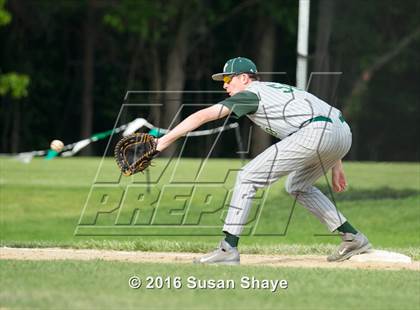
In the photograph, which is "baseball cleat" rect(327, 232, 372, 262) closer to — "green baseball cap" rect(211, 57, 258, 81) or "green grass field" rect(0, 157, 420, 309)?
"green grass field" rect(0, 157, 420, 309)

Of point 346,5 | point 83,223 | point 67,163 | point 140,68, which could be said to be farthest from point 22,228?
point 140,68

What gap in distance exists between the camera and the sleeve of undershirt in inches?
351

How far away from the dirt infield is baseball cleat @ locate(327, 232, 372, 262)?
Result: 0.10m

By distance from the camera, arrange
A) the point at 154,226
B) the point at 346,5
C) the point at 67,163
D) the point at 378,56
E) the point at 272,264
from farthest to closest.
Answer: the point at 67,163 → the point at 378,56 → the point at 346,5 → the point at 154,226 → the point at 272,264

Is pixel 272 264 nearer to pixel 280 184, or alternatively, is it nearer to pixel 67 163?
pixel 280 184

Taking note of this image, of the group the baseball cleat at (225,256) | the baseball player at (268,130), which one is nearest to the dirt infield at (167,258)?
the baseball cleat at (225,256)

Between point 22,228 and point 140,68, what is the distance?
91.0ft

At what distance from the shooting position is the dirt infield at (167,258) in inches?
375

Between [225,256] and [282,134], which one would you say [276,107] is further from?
[225,256]

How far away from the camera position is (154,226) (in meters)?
17.3

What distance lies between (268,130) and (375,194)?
443 inches

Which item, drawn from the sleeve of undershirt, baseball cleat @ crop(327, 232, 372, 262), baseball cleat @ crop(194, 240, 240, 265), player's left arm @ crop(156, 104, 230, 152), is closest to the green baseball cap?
the sleeve of undershirt

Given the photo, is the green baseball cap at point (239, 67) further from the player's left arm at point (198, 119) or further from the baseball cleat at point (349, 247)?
the baseball cleat at point (349, 247)

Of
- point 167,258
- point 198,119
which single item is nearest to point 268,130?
point 198,119
